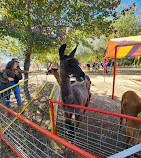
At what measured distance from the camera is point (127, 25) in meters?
13.7

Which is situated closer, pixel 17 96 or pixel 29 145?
pixel 29 145

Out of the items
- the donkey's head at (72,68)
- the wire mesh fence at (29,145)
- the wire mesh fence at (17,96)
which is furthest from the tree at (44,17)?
the wire mesh fence at (29,145)

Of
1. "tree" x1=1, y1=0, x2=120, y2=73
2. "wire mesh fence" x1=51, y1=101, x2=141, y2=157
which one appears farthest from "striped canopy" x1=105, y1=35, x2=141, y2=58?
"wire mesh fence" x1=51, y1=101, x2=141, y2=157

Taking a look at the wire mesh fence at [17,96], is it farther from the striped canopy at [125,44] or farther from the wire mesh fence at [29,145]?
the striped canopy at [125,44]

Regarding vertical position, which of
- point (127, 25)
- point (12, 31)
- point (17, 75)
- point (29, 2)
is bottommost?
point (17, 75)

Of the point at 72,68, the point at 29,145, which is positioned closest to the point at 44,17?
the point at 72,68

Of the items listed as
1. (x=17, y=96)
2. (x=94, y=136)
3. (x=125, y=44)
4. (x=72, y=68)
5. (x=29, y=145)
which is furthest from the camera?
(x=125, y=44)

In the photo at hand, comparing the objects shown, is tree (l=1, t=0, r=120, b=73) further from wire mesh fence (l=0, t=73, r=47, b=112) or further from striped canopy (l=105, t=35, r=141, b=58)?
wire mesh fence (l=0, t=73, r=47, b=112)

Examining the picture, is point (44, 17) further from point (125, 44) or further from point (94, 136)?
point (94, 136)

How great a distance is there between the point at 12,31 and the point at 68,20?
2.54 m

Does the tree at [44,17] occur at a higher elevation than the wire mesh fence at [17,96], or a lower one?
higher

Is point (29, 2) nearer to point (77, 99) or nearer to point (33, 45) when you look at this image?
point (33, 45)

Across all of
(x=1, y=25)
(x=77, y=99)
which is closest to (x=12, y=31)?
(x=1, y=25)

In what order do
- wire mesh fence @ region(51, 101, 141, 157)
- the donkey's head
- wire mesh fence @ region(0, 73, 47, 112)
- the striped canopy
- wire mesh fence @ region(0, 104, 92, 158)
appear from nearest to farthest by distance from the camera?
wire mesh fence @ region(0, 104, 92, 158)
wire mesh fence @ region(51, 101, 141, 157)
the donkey's head
wire mesh fence @ region(0, 73, 47, 112)
the striped canopy
